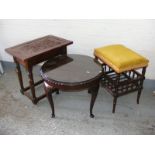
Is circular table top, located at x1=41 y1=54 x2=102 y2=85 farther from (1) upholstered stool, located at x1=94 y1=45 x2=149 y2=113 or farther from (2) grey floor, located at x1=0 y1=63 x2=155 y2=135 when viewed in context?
(2) grey floor, located at x1=0 y1=63 x2=155 y2=135

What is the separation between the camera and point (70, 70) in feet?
6.12

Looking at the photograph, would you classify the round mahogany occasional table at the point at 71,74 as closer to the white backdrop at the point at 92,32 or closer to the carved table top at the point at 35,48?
the carved table top at the point at 35,48

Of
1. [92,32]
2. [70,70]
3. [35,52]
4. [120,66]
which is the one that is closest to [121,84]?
[120,66]

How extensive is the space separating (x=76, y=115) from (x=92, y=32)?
3.23ft

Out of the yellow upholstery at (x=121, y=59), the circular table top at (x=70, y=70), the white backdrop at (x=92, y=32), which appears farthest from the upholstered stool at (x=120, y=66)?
the white backdrop at (x=92, y=32)

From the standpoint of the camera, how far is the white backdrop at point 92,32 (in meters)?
2.26

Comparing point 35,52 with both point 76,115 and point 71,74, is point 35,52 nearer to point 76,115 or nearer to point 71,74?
point 71,74

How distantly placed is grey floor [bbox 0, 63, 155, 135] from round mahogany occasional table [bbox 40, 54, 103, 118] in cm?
21

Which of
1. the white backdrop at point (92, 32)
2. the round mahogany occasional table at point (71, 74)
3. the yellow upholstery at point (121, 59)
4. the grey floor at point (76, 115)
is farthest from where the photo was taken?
the white backdrop at point (92, 32)

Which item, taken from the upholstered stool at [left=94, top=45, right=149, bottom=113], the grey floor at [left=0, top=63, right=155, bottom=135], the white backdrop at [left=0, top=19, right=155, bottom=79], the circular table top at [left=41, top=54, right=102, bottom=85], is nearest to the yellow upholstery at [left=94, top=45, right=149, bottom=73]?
the upholstered stool at [left=94, top=45, right=149, bottom=113]

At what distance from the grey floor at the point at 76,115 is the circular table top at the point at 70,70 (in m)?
0.52
